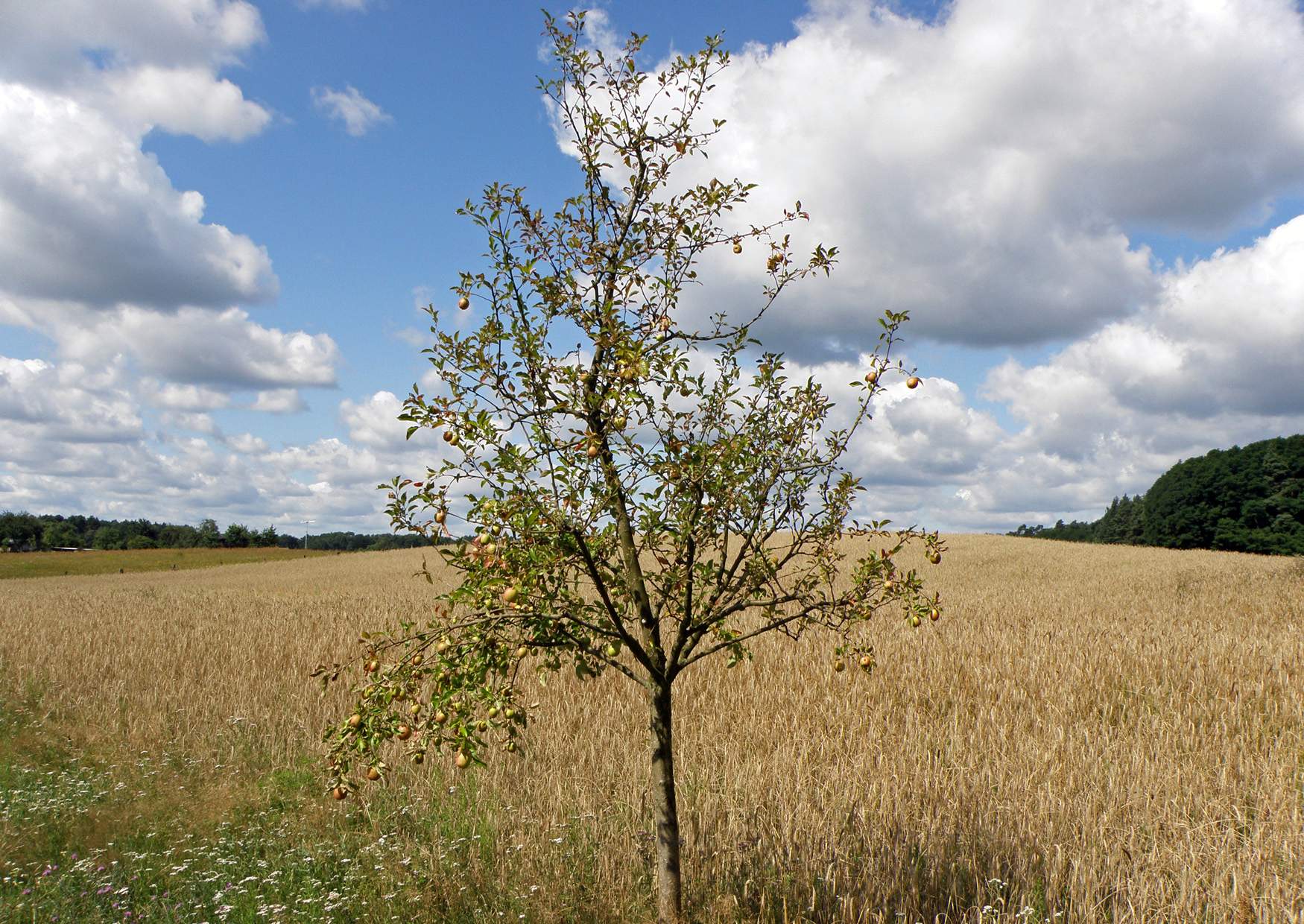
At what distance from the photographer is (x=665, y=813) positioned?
4238mm

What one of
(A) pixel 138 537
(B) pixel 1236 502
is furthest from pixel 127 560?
(B) pixel 1236 502

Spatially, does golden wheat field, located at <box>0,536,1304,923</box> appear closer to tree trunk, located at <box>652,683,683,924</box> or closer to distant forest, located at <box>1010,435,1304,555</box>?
tree trunk, located at <box>652,683,683,924</box>

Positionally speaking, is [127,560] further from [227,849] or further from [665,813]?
[665,813]

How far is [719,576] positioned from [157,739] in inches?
344

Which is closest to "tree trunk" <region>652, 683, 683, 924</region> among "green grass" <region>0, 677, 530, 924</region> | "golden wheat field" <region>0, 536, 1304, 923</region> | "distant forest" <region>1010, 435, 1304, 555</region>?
"golden wheat field" <region>0, 536, 1304, 923</region>

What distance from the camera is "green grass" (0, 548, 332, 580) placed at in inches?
2667

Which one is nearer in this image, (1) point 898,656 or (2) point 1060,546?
(1) point 898,656

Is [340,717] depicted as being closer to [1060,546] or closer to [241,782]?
[241,782]

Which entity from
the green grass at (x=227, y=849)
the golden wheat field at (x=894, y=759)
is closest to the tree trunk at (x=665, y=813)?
the golden wheat field at (x=894, y=759)

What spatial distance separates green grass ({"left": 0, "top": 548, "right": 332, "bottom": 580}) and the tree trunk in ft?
235

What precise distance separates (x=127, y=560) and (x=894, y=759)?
82.9 metres

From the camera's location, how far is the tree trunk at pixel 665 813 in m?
4.22

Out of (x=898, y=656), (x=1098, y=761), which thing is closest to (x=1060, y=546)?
(x=898, y=656)

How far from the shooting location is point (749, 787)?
21.3 feet
